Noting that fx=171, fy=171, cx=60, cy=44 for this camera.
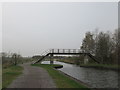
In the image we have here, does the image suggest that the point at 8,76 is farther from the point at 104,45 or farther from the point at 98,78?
the point at 104,45

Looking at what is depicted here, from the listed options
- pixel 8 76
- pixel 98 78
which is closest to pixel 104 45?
pixel 98 78

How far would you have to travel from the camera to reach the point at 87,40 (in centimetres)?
5450

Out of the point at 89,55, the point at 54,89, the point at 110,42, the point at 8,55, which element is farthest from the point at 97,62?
the point at 54,89

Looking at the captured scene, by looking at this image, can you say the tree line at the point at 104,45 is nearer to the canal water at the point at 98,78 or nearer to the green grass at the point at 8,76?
the canal water at the point at 98,78

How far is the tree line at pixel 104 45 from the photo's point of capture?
4515cm

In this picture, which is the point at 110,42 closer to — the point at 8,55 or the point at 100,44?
the point at 100,44

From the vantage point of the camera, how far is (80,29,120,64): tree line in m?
45.2

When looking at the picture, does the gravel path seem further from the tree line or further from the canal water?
the tree line

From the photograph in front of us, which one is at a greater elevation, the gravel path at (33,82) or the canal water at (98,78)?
the gravel path at (33,82)

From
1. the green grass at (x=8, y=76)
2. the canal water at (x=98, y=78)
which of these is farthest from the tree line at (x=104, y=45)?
the green grass at (x=8, y=76)

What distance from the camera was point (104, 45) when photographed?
48438mm

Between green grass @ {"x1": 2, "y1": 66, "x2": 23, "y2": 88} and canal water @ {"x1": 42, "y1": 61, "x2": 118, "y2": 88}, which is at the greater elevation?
green grass @ {"x1": 2, "y1": 66, "x2": 23, "y2": 88}

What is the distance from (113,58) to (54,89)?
36.3 m

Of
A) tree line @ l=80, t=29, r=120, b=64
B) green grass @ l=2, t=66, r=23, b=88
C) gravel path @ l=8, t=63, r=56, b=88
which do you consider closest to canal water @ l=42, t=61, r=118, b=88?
gravel path @ l=8, t=63, r=56, b=88
